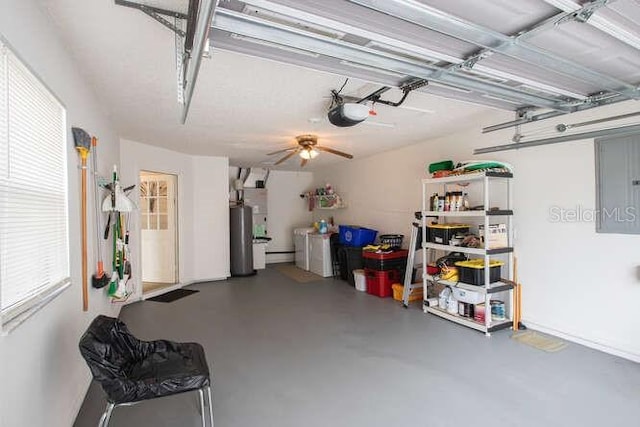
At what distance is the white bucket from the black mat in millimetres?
2746

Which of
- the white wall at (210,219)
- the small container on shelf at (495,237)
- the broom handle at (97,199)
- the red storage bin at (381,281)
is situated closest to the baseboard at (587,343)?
the small container on shelf at (495,237)

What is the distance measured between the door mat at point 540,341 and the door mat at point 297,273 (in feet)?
11.9

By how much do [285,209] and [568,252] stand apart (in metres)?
6.08

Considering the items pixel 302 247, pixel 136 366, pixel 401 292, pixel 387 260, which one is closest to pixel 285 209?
pixel 302 247

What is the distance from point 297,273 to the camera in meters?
6.84

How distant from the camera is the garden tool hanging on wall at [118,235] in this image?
9.98ft

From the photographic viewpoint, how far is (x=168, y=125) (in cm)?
387

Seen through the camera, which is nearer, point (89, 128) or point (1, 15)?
point (1, 15)

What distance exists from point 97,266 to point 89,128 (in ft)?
3.84

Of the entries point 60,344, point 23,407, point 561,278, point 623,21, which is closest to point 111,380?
point 23,407

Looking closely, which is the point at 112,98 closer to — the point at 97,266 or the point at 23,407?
the point at 97,266

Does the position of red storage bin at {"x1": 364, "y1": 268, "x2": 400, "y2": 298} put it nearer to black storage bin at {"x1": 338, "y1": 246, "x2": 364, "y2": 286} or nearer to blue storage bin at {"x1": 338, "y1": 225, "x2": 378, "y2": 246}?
black storage bin at {"x1": 338, "y1": 246, "x2": 364, "y2": 286}

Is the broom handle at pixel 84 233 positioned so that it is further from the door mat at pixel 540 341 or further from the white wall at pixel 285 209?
the white wall at pixel 285 209

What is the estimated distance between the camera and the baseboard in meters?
2.80
